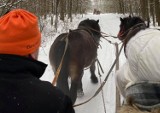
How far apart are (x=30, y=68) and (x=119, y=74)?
2.49m

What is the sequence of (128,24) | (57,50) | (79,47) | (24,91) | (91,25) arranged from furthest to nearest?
(91,25)
(79,47)
(57,50)
(128,24)
(24,91)

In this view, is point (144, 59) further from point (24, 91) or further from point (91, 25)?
point (91, 25)

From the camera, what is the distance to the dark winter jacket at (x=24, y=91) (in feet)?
5.79

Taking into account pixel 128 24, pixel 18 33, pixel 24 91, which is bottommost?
pixel 24 91

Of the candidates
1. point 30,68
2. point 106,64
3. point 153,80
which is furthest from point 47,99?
point 106,64

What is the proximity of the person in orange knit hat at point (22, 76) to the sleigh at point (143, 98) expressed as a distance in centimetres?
157

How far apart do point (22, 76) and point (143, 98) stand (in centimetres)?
189

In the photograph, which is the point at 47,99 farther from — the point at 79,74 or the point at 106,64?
the point at 106,64

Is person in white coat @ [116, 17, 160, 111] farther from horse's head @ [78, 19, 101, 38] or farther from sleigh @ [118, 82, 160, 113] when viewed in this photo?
horse's head @ [78, 19, 101, 38]

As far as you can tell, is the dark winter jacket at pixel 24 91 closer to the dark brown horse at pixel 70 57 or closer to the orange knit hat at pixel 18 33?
the orange knit hat at pixel 18 33

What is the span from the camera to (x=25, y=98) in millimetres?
1779

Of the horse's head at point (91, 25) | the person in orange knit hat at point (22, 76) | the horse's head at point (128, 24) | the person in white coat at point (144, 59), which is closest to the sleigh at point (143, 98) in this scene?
the person in white coat at point (144, 59)

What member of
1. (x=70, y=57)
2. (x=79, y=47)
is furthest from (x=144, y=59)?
(x=79, y=47)

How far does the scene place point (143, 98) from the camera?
11.1ft
